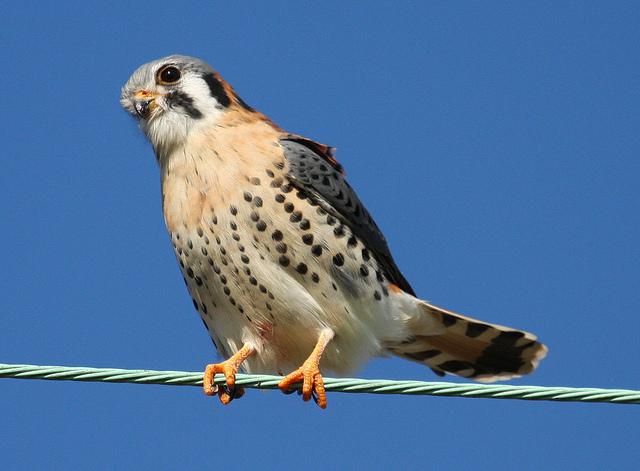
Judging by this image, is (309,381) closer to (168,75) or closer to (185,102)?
(185,102)

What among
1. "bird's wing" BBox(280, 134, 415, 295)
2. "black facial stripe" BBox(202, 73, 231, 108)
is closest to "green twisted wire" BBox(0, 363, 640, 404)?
"bird's wing" BBox(280, 134, 415, 295)

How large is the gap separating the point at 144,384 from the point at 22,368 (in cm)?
41

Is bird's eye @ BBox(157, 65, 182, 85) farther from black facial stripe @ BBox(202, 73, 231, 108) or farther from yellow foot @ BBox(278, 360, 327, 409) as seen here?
yellow foot @ BBox(278, 360, 327, 409)

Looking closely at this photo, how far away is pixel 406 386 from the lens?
4.01m

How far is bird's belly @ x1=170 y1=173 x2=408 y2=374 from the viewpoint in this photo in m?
5.43

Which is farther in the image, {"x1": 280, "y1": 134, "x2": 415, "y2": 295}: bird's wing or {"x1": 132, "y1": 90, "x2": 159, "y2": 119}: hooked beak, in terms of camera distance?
{"x1": 132, "y1": 90, "x2": 159, "y2": 119}: hooked beak

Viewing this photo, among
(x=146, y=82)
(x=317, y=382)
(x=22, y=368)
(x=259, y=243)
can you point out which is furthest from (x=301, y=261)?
(x=22, y=368)

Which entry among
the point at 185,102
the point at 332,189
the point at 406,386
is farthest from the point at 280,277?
the point at 406,386

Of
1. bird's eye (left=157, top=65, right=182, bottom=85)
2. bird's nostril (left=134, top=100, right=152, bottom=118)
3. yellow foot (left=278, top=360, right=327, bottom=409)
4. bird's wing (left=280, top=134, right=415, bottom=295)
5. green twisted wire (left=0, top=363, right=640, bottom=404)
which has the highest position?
bird's eye (left=157, top=65, right=182, bottom=85)

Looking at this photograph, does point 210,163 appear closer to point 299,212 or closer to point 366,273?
point 299,212

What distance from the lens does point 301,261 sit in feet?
17.9

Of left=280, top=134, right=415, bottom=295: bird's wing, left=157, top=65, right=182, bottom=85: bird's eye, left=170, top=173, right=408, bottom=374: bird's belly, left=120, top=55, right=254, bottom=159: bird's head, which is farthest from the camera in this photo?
left=157, top=65, right=182, bottom=85: bird's eye

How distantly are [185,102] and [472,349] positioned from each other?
1.94 meters

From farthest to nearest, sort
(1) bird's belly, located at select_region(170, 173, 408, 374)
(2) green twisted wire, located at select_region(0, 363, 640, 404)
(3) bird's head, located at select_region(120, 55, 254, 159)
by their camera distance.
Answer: (3) bird's head, located at select_region(120, 55, 254, 159) < (1) bird's belly, located at select_region(170, 173, 408, 374) < (2) green twisted wire, located at select_region(0, 363, 640, 404)
